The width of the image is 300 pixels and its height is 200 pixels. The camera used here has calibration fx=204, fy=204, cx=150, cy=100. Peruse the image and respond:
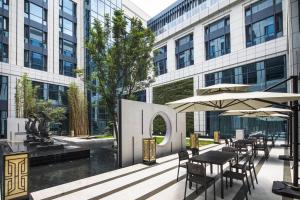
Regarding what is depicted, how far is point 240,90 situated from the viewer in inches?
281

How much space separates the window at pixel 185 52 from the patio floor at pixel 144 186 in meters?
21.0

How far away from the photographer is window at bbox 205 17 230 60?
23.8m

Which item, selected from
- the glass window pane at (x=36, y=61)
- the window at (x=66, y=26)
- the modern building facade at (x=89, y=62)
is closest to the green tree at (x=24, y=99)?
the glass window pane at (x=36, y=61)

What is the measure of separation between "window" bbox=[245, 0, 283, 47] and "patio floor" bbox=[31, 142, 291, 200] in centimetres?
1603

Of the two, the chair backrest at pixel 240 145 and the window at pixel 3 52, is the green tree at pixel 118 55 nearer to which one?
the chair backrest at pixel 240 145

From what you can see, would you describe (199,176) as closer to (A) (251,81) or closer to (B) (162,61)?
(A) (251,81)

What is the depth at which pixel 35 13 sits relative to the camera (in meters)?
26.9

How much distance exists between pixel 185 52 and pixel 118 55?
17.1 metres

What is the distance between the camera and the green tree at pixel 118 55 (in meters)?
13.3

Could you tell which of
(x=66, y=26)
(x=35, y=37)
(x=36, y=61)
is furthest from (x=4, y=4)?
(x=66, y=26)

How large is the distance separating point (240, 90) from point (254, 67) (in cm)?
1638

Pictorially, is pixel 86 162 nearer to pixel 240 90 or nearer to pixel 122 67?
pixel 122 67

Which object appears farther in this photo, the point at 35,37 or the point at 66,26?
the point at 66,26

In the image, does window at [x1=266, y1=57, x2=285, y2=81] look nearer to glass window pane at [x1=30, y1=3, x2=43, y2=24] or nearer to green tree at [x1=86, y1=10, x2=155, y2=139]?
green tree at [x1=86, y1=10, x2=155, y2=139]
